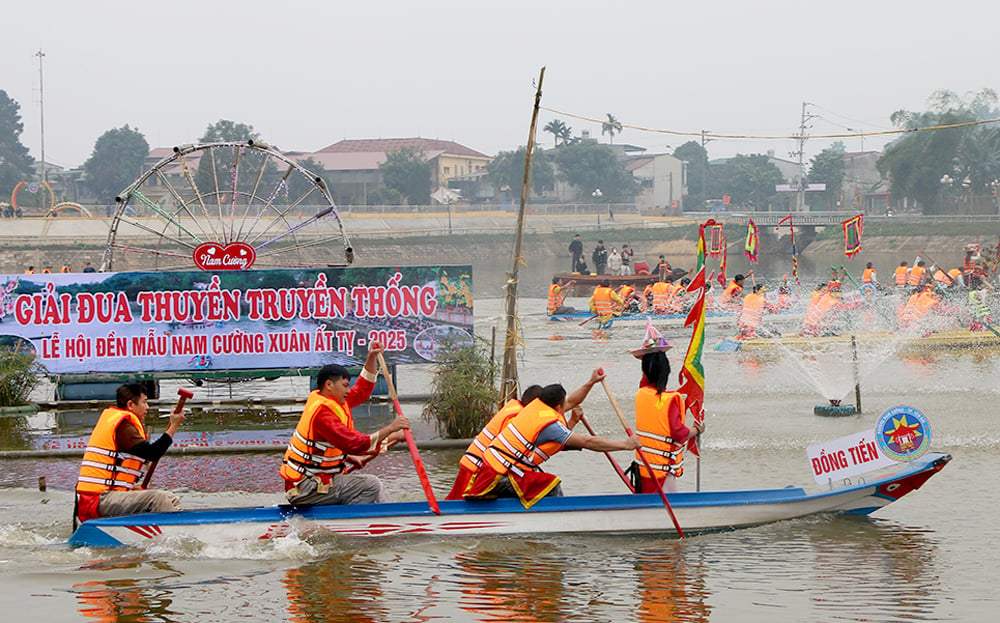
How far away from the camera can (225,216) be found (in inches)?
2253

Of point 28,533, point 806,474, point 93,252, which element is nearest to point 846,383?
point 806,474

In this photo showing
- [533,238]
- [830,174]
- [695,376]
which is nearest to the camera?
[695,376]

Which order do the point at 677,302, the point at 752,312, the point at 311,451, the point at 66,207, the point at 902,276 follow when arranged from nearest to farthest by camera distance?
the point at 311,451
the point at 752,312
the point at 677,302
the point at 902,276
the point at 66,207

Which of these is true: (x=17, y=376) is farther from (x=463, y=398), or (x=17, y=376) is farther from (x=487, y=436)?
(x=487, y=436)

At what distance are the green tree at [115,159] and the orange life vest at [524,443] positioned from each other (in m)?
85.7

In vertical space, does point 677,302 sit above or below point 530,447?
above

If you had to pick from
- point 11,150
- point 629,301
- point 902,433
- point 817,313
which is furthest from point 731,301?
point 11,150

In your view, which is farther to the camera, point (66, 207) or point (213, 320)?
point (66, 207)

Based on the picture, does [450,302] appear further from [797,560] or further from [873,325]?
[873,325]

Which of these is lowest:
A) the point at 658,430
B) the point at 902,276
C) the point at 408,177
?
the point at 658,430

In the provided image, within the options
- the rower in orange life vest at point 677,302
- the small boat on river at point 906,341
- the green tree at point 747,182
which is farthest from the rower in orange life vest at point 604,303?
the green tree at point 747,182

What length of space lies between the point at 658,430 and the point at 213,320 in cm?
850

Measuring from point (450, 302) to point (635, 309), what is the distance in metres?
13.9

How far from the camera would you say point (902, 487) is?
9.88 meters
